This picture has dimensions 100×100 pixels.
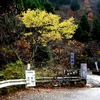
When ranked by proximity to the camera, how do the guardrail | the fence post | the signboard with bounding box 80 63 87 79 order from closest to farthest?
the guardrail, the fence post, the signboard with bounding box 80 63 87 79

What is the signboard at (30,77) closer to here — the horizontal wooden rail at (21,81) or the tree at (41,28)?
the horizontal wooden rail at (21,81)

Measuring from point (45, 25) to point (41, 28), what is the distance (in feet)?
1.87

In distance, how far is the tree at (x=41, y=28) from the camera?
81.2 ft

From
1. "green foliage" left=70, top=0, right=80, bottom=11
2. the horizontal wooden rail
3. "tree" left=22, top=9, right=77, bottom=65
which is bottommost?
the horizontal wooden rail

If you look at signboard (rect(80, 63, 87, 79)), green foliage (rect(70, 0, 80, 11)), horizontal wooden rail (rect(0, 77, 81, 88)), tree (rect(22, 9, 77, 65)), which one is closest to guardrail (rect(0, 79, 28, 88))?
horizontal wooden rail (rect(0, 77, 81, 88))

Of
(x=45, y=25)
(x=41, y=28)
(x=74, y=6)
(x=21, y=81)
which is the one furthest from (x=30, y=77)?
(x=74, y=6)

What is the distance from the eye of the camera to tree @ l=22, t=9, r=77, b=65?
24.8m

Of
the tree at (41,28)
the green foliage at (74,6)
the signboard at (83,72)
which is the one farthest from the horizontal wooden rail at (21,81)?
the green foliage at (74,6)

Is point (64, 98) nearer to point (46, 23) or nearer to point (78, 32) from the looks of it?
point (46, 23)

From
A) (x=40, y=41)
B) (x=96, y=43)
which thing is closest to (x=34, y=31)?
(x=40, y=41)

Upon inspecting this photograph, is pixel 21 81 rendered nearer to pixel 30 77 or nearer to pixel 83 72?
pixel 30 77

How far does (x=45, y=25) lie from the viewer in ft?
83.9

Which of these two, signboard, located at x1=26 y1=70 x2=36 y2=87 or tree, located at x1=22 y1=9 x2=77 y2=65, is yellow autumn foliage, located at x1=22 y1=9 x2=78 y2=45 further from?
signboard, located at x1=26 y1=70 x2=36 y2=87

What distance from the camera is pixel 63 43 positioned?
120ft
